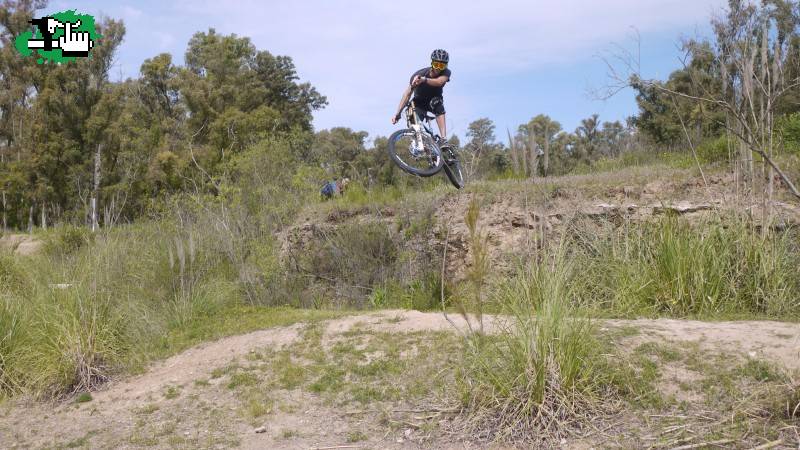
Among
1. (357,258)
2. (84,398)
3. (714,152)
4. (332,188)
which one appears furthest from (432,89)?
(84,398)

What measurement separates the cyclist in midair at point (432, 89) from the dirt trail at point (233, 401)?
3461 millimetres

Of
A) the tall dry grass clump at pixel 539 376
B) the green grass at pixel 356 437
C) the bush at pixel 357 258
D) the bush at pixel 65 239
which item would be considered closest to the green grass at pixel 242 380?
the green grass at pixel 356 437

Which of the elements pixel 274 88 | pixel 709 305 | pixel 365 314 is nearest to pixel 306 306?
pixel 365 314

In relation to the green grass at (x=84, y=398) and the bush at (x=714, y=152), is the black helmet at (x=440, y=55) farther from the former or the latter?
the green grass at (x=84, y=398)

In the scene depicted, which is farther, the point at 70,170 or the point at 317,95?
the point at 317,95

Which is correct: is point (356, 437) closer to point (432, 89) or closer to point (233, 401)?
point (233, 401)

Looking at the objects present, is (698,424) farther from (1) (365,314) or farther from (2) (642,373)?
(1) (365,314)

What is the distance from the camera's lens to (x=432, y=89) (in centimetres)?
1016

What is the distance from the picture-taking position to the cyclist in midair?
9852mm

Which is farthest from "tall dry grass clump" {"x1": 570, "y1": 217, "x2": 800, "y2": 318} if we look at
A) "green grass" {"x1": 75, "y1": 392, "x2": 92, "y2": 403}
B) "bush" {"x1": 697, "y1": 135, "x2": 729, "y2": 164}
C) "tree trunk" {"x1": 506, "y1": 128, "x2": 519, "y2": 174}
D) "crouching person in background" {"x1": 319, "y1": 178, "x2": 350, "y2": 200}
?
"crouching person in background" {"x1": 319, "y1": 178, "x2": 350, "y2": 200}

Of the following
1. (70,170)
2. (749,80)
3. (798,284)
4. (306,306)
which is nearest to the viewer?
(749,80)

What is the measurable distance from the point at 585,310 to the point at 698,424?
1.08 meters

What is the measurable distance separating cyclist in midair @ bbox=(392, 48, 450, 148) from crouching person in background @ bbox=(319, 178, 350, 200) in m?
2.71

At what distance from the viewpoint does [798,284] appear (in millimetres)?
6965
